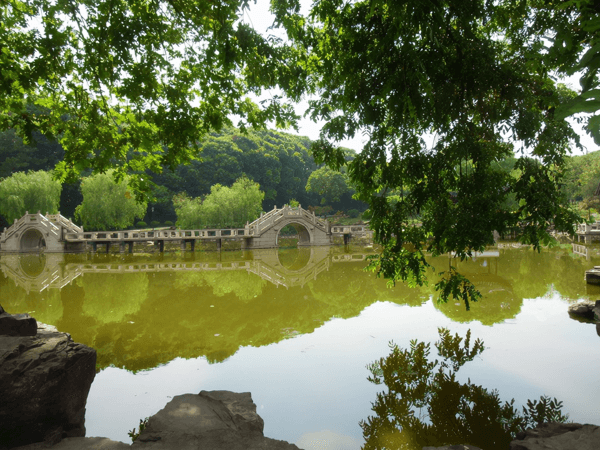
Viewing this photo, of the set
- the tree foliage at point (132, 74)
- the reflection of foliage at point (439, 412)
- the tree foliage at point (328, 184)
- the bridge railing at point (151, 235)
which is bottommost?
the reflection of foliage at point (439, 412)

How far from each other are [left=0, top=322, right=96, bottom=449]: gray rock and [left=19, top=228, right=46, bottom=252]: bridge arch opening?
29.8 m

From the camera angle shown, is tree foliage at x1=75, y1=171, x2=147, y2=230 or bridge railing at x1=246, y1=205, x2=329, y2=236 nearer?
bridge railing at x1=246, y1=205, x2=329, y2=236

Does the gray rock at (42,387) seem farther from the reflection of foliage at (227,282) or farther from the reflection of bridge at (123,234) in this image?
the reflection of bridge at (123,234)

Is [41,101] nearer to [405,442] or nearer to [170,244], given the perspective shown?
[405,442]

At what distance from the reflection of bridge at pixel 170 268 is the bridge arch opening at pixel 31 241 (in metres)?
8.26

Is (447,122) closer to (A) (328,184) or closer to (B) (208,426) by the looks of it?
(B) (208,426)

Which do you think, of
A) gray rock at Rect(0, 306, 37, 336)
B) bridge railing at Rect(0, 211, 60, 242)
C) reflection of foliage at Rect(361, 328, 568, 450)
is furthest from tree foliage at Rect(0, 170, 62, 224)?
reflection of foliage at Rect(361, 328, 568, 450)

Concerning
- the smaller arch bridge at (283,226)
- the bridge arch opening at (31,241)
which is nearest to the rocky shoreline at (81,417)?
the smaller arch bridge at (283,226)

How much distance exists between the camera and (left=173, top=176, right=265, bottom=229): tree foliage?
102ft

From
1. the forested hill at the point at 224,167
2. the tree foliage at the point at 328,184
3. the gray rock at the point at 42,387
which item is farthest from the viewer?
the tree foliage at the point at 328,184

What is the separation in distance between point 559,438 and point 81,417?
454 centimetres

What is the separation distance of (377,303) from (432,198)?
6358mm

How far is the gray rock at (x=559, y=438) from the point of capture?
3090 mm

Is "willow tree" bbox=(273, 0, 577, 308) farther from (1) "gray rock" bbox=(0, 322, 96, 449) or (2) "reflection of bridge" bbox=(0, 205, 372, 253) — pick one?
(2) "reflection of bridge" bbox=(0, 205, 372, 253)
